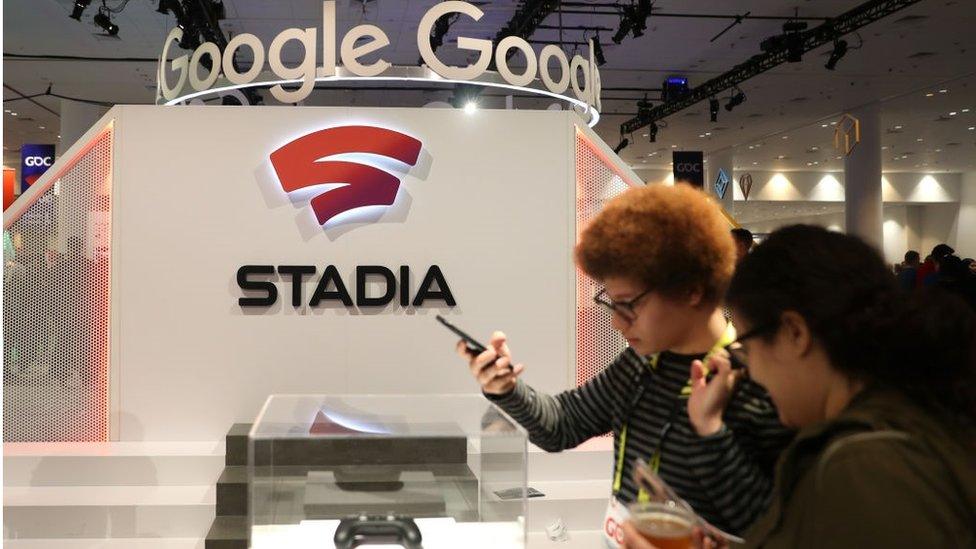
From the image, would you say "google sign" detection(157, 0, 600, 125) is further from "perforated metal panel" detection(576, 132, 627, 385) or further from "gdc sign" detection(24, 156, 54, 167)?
"gdc sign" detection(24, 156, 54, 167)

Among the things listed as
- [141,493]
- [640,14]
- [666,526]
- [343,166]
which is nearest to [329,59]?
[343,166]

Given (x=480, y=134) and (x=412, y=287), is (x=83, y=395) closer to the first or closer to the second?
(x=412, y=287)

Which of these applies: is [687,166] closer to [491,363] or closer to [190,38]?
[190,38]

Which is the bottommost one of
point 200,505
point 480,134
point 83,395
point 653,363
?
point 200,505

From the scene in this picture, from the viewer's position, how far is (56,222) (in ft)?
16.8

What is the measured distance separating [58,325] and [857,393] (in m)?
4.98

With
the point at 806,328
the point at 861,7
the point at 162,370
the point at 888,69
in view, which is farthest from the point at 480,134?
the point at 888,69

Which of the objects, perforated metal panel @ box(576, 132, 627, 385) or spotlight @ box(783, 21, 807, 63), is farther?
spotlight @ box(783, 21, 807, 63)

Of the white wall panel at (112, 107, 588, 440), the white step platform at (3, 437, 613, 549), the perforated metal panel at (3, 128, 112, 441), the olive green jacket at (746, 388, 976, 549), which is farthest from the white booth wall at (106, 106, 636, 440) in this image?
the olive green jacket at (746, 388, 976, 549)

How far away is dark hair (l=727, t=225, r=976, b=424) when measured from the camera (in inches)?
40.0

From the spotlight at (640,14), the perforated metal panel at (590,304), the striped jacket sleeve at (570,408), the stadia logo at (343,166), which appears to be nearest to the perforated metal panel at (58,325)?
the stadia logo at (343,166)

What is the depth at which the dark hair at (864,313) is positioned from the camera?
3.33ft

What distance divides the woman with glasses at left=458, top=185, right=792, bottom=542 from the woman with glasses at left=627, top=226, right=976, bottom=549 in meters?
0.24

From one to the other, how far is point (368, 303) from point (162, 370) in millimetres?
1248
